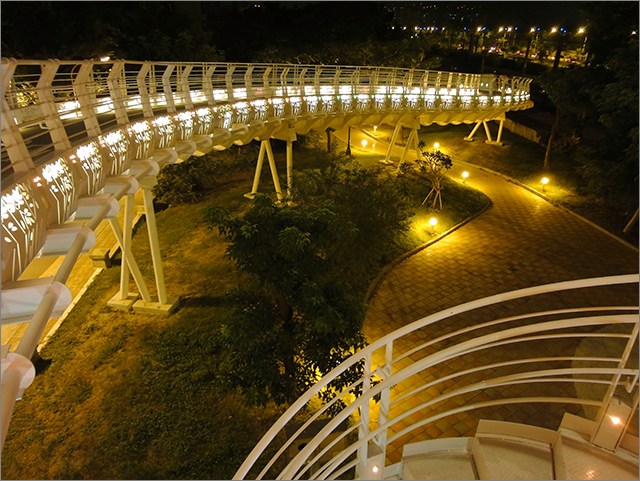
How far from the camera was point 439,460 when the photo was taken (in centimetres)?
366

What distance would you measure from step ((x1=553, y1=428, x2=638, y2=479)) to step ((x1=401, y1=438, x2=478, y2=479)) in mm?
724

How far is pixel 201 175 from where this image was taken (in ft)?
63.1

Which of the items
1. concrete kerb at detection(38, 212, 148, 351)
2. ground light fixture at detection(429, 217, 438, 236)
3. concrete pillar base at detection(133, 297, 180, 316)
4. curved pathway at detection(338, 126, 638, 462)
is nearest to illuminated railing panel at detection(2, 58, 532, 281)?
concrete kerb at detection(38, 212, 148, 351)

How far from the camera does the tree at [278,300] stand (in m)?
6.26

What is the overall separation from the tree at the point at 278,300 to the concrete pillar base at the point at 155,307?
442 cm

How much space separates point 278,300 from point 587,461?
15.5 feet

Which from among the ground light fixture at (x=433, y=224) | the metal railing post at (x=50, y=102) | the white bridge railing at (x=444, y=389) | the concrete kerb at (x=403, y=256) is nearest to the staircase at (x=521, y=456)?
the white bridge railing at (x=444, y=389)

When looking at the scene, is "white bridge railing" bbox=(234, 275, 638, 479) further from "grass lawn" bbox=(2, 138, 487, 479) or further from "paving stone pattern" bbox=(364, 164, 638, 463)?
"grass lawn" bbox=(2, 138, 487, 479)

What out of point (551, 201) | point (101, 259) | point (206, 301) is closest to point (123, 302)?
point (206, 301)

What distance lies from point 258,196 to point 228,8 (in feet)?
139

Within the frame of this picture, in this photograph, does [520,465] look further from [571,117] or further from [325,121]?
[571,117]

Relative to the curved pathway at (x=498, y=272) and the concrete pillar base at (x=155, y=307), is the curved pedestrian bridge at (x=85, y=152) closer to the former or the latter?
the concrete pillar base at (x=155, y=307)

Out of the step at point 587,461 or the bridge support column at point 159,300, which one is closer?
the step at point 587,461

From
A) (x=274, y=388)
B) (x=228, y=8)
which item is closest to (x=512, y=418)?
(x=274, y=388)
